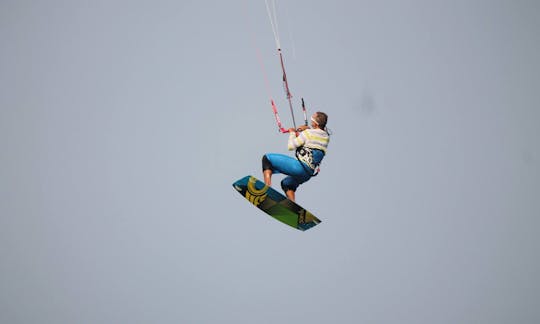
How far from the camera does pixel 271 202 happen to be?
1312 centimetres

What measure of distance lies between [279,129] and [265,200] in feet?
5.46

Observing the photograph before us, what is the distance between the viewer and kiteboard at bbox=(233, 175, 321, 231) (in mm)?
12867

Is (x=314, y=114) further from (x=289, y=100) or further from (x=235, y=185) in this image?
(x=235, y=185)

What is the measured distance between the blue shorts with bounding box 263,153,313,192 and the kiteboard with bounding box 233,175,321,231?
0.39 m

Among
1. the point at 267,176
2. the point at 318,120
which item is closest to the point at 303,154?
the point at 318,120

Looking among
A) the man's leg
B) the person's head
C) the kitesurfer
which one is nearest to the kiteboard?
the man's leg

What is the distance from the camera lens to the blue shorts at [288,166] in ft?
40.7

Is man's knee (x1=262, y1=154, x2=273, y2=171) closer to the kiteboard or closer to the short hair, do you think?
the kiteboard

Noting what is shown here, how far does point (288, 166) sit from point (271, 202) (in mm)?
1003

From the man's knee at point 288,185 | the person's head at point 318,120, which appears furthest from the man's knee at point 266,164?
the person's head at point 318,120

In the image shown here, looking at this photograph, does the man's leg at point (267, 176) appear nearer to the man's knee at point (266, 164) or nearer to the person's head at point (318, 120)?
the man's knee at point (266, 164)

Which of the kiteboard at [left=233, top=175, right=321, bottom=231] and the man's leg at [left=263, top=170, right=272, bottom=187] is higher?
the man's leg at [left=263, top=170, right=272, bottom=187]

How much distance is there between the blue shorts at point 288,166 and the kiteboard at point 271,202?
0.39 meters

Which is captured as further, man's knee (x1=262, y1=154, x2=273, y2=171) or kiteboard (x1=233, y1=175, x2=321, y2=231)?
kiteboard (x1=233, y1=175, x2=321, y2=231)
